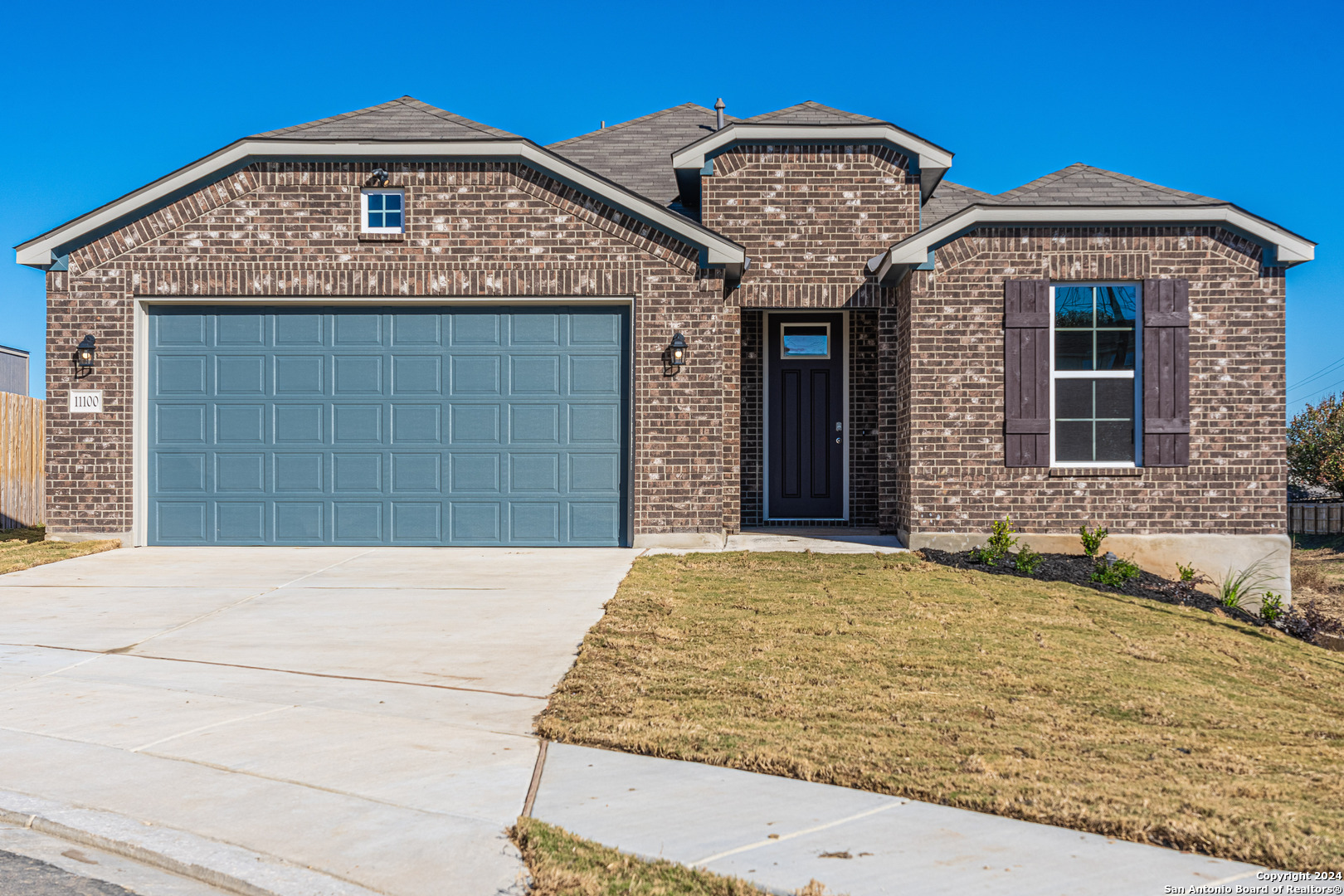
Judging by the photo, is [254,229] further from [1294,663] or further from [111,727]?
[1294,663]

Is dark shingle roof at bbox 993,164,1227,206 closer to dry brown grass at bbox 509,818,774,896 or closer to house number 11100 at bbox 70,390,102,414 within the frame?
dry brown grass at bbox 509,818,774,896

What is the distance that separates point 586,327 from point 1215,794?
908cm

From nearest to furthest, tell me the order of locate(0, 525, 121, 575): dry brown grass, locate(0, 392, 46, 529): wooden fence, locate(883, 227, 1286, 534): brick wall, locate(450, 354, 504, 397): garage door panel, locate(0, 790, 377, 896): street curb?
locate(0, 790, 377, 896): street curb
locate(0, 525, 121, 575): dry brown grass
locate(883, 227, 1286, 534): brick wall
locate(450, 354, 504, 397): garage door panel
locate(0, 392, 46, 529): wooden fence

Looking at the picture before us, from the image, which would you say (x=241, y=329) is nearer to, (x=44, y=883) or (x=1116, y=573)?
(x=44, y=883)

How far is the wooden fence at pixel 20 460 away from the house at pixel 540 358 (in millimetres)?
4662

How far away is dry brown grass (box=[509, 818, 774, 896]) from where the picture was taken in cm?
313

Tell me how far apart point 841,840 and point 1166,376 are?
950 cm

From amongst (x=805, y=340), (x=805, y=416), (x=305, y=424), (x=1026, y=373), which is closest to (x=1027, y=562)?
(x=1026, y=373)

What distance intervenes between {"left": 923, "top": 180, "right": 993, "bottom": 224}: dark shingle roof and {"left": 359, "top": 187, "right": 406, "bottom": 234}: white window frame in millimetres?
7237

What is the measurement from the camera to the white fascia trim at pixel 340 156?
38.4ft

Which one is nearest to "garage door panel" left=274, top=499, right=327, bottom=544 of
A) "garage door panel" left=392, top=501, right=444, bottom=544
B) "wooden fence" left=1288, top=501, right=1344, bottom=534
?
"garage door panel" left=392, top=501, right=444, bottom=544

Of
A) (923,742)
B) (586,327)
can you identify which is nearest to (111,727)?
(923,742)

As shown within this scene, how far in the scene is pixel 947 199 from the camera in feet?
49.5

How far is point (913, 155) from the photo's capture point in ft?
41.9
